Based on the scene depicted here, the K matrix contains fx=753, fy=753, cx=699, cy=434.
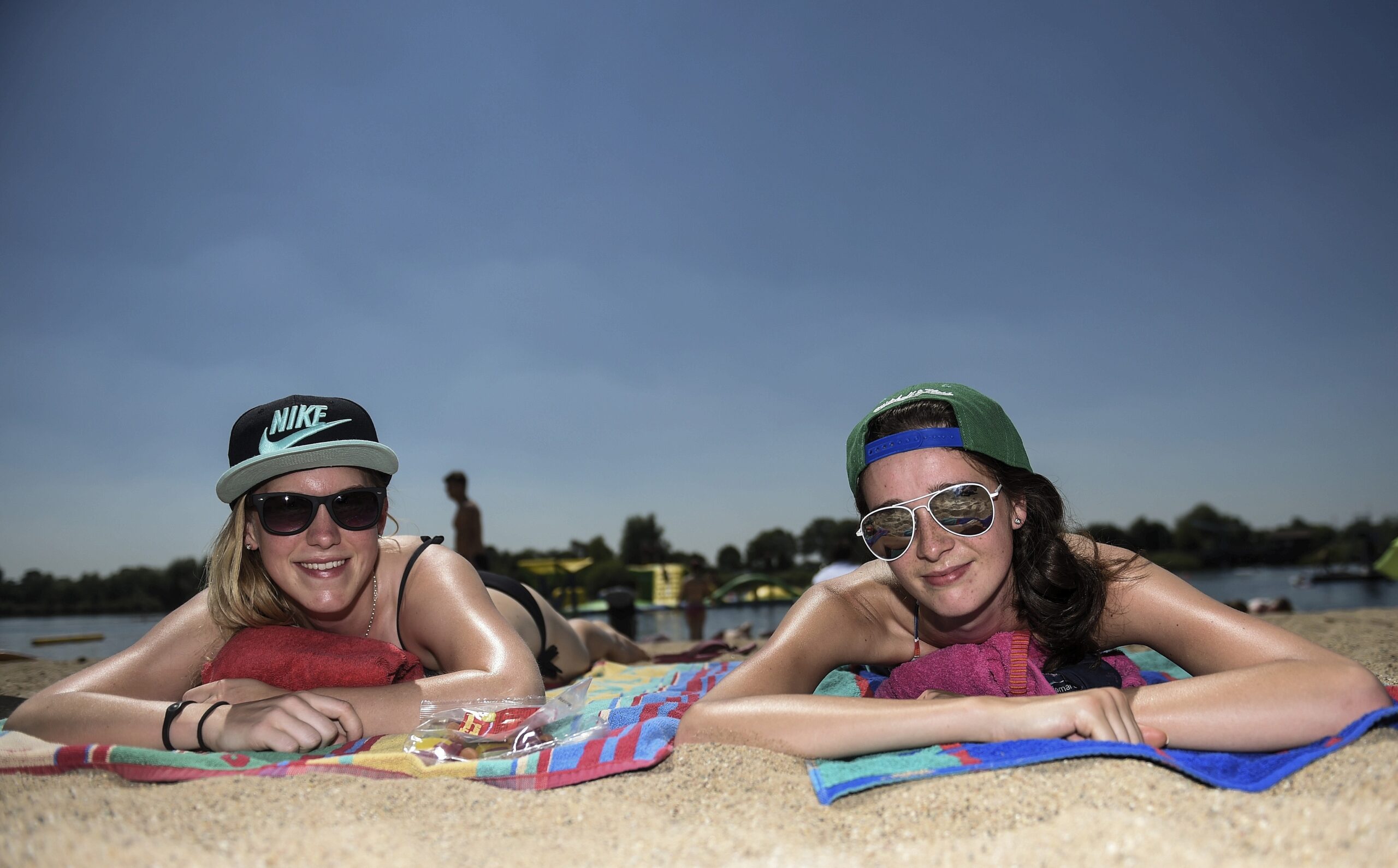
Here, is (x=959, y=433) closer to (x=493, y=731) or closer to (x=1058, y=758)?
(x=1058, y=758)

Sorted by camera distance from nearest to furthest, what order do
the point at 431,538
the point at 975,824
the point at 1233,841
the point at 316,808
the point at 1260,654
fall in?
the point at 1233,841 → the point at 975,824 → the point at 316,808 → the point at 1260,654 → the point at 431,538

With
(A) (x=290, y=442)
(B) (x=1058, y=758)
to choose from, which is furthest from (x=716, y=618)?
(B) (x=1058, y=758)

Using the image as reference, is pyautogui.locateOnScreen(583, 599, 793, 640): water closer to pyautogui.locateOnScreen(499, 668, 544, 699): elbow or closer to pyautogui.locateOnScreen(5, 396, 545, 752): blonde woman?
pyautogui.locateOnScreen(5, 396, 545, 752): blonde woman

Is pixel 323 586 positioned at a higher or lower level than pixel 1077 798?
higher

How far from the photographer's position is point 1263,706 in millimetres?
1952

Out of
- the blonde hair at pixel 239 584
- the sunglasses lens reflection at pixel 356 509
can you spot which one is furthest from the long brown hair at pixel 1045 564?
the blonde hair at pixel 239 584

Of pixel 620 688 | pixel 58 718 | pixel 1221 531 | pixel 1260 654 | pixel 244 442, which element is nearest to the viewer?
pixel 1260 654

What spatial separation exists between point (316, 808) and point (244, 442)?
Result: 64.7 inches

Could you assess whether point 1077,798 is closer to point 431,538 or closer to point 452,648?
point 452,648

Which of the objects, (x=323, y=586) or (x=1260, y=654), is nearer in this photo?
(x=1260, y=654)

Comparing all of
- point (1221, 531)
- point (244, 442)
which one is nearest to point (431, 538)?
point (244, 442)

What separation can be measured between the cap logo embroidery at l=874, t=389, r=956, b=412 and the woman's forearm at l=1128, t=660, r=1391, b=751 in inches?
42.4

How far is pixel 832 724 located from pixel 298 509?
6.84 feet

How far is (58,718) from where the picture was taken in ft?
7.97
